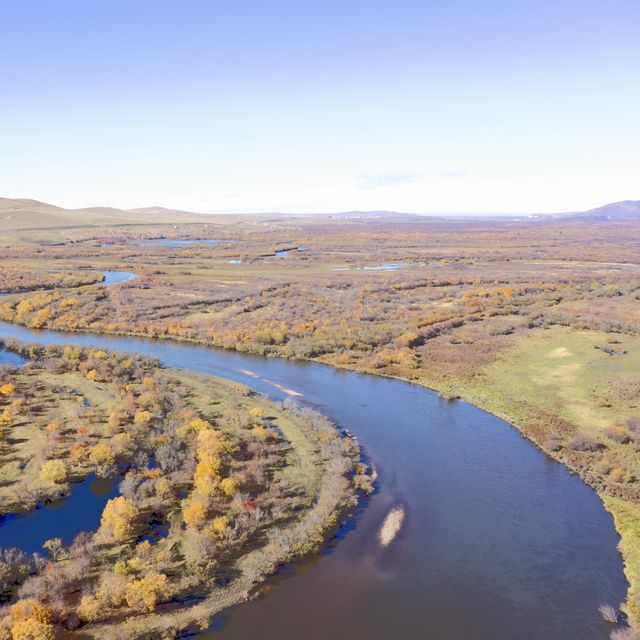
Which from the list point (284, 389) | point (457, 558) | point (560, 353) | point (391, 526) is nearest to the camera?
point (457, 558)

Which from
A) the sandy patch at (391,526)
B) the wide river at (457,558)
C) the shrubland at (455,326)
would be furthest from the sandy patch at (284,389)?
the sandy patch at (391,526)

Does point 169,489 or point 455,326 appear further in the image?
point 455,326

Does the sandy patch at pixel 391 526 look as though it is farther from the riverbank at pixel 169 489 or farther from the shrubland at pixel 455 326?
the shrubland at pixel 455 326

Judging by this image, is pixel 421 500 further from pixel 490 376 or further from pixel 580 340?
pixel 580 340

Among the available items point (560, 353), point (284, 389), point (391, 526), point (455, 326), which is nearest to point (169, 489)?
point (391, 526)

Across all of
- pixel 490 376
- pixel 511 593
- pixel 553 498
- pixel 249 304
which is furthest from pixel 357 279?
pixel 511 593

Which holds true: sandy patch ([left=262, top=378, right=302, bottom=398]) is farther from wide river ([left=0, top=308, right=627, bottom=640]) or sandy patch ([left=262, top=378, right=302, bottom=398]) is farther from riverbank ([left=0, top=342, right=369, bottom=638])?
wide river ([left=0, top=308, right=627, bottom=640])

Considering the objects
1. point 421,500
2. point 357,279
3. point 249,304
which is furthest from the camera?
point 357,279

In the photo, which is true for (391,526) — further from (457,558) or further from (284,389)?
(284,389)
